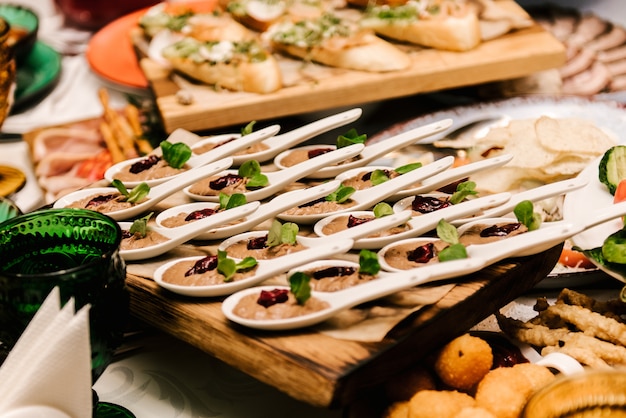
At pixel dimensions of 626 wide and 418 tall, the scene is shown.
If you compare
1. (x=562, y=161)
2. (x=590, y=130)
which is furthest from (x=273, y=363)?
(x=590, y=130)

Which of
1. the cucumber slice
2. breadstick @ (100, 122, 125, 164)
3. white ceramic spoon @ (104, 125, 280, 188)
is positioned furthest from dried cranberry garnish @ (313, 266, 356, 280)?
breadstick @ (100, 122, 125, 164)

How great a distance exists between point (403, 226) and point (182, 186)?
406 millimetres

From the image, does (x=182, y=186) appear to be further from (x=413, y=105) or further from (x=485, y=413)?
(x=413, y=105)

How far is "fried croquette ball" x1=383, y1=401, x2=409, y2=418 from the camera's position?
1.01 meters

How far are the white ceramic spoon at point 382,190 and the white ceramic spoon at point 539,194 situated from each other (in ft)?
0.35

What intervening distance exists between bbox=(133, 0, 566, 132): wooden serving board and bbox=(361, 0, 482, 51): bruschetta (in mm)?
33

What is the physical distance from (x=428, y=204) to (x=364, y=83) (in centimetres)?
88

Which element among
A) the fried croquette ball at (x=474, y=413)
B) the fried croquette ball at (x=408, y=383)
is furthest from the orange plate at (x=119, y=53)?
the fried croquette ball at (x=474, y=413)

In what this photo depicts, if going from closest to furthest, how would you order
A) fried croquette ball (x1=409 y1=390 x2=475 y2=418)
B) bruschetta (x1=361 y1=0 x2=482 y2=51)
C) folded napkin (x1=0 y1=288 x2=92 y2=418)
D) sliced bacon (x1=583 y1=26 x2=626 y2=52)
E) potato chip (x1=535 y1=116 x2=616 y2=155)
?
folded napkin (x1=0 y1=288 x2=92 y2=418) < fried croquette ball (x1=409 y1=390 x2=475 y2=418) < potato chip (x1=535 y1=116 x2=616 y2=155) < bruschetta (x1=361 y1=0 x2=482 y2=51) < sliced bacon (x1=583 y1=26 x2=626 y2=52)

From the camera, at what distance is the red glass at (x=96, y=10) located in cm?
288

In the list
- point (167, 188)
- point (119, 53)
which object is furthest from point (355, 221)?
point (119, 53)

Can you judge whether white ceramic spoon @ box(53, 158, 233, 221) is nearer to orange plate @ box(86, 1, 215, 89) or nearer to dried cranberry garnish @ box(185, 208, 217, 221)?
dried cranberry garnish @ box(185, 208, 217, 221)

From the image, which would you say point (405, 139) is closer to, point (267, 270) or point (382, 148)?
point (382, 148)

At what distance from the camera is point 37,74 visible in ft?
8.13
